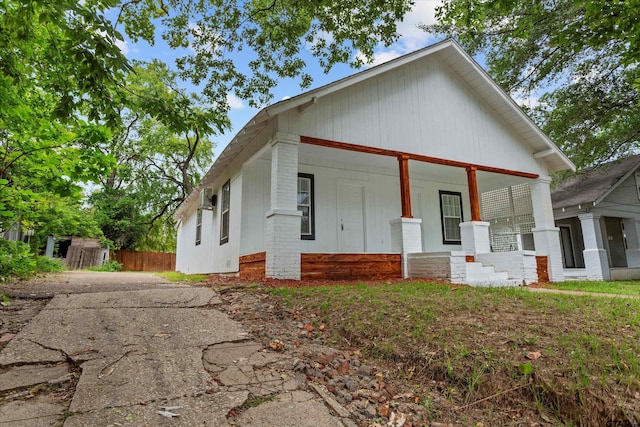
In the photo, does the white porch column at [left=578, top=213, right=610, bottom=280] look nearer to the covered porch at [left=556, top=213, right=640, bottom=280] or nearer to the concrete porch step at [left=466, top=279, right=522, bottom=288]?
the covered porch at [left=556, top=213, right=640, bottom=280]

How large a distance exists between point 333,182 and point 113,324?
21.5 ft

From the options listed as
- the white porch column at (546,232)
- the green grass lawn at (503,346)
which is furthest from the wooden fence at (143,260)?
the white porch column at (546,232)

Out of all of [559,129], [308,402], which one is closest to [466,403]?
[308,402]

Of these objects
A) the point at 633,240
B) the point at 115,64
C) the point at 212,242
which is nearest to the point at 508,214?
the point at 633,240

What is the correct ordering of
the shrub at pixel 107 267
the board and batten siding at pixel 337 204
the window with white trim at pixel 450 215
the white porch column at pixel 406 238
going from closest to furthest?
1. the white porch column at pixel 406 238
2. the board and batten siding at pixel 337 204
3. the window with white trim at pixel 450 215
4. the shrub at pixel 107 267

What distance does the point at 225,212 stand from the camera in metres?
9.16

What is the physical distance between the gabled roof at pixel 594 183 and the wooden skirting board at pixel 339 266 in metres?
7.95

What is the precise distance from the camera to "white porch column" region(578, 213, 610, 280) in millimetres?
10938

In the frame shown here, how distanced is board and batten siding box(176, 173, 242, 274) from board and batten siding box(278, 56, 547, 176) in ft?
8.23

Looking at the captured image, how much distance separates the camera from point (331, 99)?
7270 millimetres

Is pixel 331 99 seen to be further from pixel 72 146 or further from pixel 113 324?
pixel 113 324

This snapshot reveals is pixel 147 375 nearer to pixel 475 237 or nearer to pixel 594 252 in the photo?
pixel 475 237

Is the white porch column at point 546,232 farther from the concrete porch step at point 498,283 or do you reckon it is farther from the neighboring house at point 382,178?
the concrete porch step at point 498,283

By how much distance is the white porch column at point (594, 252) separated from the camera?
35.9 ft
